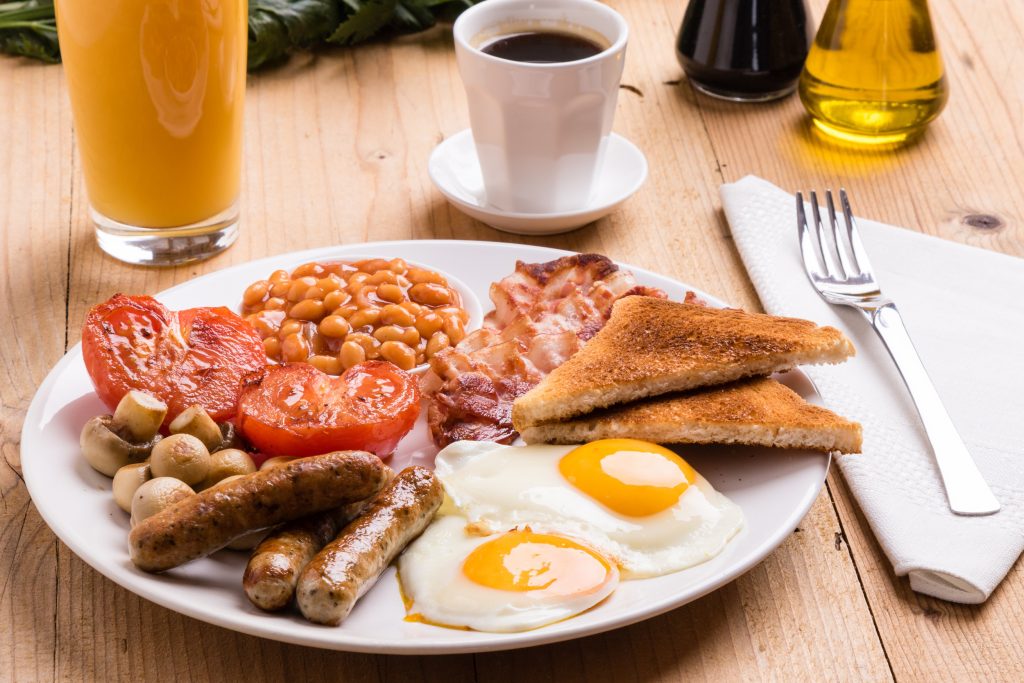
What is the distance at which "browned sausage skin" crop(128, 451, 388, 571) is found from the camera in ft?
4.92

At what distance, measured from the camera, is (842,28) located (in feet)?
9.39

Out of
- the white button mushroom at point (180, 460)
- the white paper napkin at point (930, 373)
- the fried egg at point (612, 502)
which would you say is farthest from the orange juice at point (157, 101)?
the white paper napkin at point (930, 373)

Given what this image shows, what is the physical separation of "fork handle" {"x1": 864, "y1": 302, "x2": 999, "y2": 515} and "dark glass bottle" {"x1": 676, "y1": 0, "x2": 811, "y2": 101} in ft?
3.58

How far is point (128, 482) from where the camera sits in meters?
1.68

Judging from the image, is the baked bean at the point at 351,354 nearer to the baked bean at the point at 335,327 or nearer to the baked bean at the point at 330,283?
the baked bean at the point at 335,327

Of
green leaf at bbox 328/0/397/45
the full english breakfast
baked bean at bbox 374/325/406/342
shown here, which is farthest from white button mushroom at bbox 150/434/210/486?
green leaf at bbox 328/0/397/45

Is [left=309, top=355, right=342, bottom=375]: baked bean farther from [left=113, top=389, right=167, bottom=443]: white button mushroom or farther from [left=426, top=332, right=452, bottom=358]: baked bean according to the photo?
[left=113, top=389, right=167, bottom=443]: white button mushroom

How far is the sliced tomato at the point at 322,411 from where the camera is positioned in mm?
1828

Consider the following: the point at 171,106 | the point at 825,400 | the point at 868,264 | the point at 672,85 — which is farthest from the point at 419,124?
the point at 825,400

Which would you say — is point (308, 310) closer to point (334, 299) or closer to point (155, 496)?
point (334, 299)

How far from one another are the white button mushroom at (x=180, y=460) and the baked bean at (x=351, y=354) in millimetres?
443

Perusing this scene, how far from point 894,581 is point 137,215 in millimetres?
1721

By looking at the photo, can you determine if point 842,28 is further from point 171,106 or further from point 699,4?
point 171,106

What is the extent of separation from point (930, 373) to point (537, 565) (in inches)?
39.6
